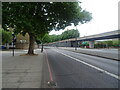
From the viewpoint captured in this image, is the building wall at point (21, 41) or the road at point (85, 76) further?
the building wall at point (21, 41)

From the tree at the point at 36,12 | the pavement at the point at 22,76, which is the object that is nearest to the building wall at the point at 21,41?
the tree at the point at 36,12

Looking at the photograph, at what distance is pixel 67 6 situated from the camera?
11.9 m

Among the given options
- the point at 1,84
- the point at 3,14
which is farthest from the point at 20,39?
the point at 1,84

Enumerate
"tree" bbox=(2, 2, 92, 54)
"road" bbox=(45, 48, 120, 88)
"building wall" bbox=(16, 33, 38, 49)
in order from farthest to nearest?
"building wall" bbox=(16, 33, 38, 49) → "tree" bbox=(2, 2, 92, 54) → "road" bbox=(45, 48, 120, 88)

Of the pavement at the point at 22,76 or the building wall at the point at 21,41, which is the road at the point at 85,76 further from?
the building wall at the point at 21,41

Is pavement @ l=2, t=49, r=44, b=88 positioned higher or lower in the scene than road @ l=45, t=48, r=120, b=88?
higher

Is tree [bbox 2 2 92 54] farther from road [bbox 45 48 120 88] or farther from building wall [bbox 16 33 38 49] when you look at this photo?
building wall [bbox 16 33 38 49]

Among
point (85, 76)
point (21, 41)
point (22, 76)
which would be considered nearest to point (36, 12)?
point (22, 76)

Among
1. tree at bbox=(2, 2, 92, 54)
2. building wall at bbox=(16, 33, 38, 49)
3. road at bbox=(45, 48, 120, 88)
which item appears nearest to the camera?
road at bbox=(45, 48, 120, 88)

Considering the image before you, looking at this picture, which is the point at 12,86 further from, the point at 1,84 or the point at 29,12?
the point at 29,12

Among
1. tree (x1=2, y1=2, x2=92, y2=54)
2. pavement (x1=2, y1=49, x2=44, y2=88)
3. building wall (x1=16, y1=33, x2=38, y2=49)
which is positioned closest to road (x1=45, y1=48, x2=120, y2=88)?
pavement (x1=2, y1=49, x2=44, y2=88)

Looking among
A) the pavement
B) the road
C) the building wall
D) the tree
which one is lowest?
the road

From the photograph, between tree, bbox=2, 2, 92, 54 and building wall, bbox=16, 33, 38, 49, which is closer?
tree, bbox=2, 2, 92, 54

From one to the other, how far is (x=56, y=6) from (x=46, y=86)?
938 centimetres
